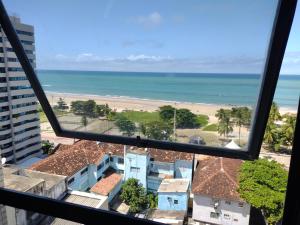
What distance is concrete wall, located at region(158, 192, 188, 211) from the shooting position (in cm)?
359

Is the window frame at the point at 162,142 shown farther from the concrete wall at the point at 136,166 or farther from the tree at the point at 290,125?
the concrete wall at the point at 136,166

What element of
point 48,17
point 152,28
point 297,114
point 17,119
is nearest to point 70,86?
point 48,17

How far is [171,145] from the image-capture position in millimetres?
1375

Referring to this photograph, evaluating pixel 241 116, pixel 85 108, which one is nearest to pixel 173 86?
pixel 241 116

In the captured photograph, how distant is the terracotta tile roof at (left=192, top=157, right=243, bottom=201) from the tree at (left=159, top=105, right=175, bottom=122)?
2359mm

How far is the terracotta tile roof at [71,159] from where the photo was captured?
3857mm

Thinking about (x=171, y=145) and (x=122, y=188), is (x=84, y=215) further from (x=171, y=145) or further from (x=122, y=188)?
(x=122, y=188)

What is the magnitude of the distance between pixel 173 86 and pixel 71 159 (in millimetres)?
3525

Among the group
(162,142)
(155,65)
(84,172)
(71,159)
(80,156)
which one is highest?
(155,65)

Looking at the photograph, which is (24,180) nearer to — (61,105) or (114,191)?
(114,191)

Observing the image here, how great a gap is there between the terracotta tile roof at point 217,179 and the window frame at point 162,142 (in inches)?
94.9

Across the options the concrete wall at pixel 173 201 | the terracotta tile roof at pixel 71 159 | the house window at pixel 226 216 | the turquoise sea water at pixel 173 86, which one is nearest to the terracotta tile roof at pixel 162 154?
the terracotta tile roof at pixel 71 159

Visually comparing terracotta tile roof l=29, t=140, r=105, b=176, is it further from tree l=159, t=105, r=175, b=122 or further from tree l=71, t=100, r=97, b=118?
tree l=159, t=105, r=175, b=122

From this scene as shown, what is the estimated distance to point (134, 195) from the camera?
3488 mm
